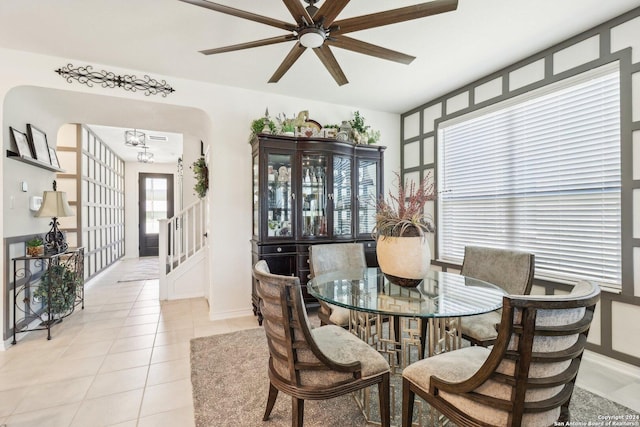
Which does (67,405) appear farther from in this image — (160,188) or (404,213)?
(160,188)

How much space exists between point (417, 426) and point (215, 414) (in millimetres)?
1169

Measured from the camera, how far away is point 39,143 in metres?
3.14

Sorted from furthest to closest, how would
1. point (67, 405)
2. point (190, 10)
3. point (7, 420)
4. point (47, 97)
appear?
point (47, 97), point (190, 10), point (67, 405), point (7, 420)

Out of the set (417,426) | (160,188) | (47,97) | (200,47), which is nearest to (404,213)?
(417,426)

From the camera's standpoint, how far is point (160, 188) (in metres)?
8.37

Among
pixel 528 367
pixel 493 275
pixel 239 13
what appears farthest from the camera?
pixel 493 275

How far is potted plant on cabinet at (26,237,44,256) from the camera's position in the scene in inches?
114

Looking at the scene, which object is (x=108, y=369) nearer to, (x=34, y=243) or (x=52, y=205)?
(x=34, y=243)

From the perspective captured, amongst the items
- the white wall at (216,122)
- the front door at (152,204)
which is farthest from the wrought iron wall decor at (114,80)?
the front door at (152,204)

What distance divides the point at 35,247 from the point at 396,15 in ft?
12.5

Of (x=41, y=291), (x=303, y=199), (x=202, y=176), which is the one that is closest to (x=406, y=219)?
(x=303, y=199)

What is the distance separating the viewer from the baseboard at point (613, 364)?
213 cm

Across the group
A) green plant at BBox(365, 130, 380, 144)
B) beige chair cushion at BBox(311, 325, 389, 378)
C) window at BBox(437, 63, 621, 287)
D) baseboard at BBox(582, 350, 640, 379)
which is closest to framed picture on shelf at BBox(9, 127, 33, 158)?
beige chair cushion at BBox(311, 325, 389, 378)

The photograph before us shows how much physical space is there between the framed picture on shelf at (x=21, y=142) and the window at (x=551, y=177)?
4.59 meters
